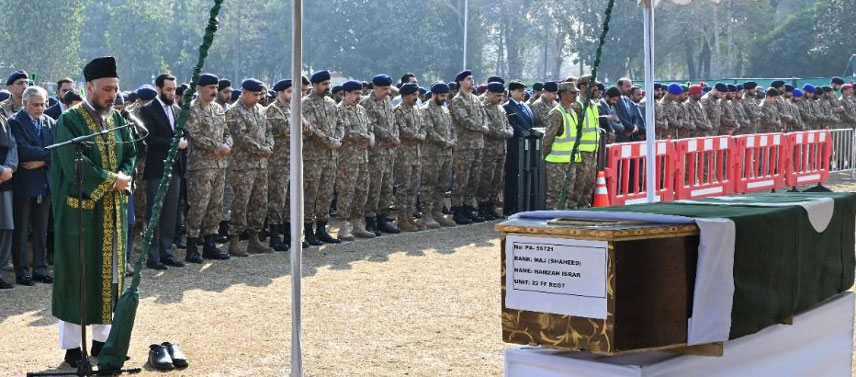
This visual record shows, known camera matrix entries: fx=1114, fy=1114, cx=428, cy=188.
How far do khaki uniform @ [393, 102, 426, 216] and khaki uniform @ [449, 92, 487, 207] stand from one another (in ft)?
2.30

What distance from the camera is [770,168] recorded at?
17625 mm

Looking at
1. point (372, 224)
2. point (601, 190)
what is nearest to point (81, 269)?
point (372, 224)

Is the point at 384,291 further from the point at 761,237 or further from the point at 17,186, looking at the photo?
the point at 761,237

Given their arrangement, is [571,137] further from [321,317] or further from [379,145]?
[321,317]

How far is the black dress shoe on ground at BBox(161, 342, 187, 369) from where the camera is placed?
692 centimetres

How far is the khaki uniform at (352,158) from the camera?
41.8 ft

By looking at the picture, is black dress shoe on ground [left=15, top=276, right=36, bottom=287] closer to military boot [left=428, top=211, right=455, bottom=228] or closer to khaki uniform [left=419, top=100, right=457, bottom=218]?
khaki uniform [left=419, top=100, right=457, bottom=218]

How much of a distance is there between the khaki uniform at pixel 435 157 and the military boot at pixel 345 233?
1.51 m

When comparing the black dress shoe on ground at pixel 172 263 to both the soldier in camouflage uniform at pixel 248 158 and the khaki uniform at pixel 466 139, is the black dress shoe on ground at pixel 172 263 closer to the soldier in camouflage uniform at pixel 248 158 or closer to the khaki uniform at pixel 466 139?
the soldier in camouflage uniform at pixel 248 158

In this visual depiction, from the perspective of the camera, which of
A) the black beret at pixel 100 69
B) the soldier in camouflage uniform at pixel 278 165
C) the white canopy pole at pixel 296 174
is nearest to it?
the white canopy pole at pixel 296 174

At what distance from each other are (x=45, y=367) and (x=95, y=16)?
8146 cm

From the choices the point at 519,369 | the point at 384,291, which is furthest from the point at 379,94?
the point at 519,369

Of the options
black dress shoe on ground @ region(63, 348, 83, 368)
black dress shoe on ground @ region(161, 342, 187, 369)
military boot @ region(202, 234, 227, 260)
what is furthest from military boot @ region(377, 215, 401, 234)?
black dress shoe on ground @ region(63, 348, 83, 368)

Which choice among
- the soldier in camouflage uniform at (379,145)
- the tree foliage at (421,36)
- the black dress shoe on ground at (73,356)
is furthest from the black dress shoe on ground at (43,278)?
the tree foliage at (421,36)
